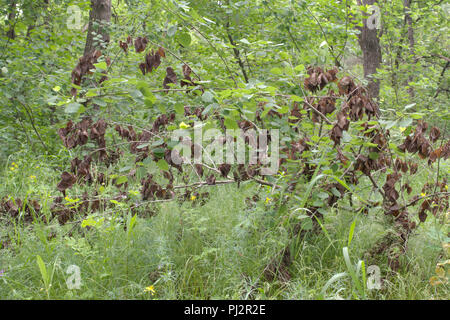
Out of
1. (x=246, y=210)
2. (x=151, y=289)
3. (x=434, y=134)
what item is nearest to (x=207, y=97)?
(x=151, y=289)

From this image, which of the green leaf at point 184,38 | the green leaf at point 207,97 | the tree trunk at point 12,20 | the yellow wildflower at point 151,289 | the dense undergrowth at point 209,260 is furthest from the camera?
the tree trunk at point 12,20

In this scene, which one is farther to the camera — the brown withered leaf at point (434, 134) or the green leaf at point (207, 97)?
the brown withered leaf at point (434, 134)

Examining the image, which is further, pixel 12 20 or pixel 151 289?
pixel 12 20

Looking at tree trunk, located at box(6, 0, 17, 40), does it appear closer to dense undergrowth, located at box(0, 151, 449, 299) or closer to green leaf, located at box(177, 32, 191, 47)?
dense undergrowth, located at box(0, 151, 449, 299)

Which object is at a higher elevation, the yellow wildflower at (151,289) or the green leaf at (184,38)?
the green leaf at (184,38)

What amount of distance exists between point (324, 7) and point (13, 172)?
15.9ft

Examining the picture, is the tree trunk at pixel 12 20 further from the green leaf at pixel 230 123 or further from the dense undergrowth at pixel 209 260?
the green leaf at pixel 230 123

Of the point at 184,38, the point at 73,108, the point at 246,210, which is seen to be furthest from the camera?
the point at 246,210

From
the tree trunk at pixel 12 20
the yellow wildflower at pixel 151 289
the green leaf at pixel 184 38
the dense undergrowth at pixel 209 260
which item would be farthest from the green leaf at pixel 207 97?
the tree trunk at pixel 12 20

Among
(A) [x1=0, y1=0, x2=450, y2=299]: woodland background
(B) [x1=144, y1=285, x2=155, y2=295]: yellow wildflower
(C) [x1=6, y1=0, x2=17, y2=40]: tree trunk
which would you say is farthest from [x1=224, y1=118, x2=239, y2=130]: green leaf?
(C) [x1=6, y1=0, x2=17, y2=40]: tree trunk

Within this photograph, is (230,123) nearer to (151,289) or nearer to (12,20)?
(151,289)

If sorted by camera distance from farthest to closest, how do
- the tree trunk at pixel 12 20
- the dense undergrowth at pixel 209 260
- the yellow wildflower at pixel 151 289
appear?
the tree trunk at pixel 12 20, the dense undergrowth at pixel 209 260, the yellow wildflower at pixel 151 289

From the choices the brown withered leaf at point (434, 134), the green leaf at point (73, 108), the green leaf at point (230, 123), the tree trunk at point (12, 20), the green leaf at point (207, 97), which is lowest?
the brown withered leaf at point (434, 134)

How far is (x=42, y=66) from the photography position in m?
5.57
